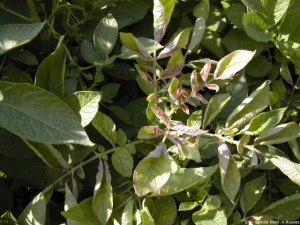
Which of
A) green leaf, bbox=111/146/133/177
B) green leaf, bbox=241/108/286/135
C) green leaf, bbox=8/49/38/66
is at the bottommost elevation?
green leaf, bbox=111/146/133/177

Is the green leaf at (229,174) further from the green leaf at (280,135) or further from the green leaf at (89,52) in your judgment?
the green leaf at (89,52)

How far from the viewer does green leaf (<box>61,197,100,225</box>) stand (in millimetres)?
664

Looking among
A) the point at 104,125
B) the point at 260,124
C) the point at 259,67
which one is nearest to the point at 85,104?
the point at 104,125

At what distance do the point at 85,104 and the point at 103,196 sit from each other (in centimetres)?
13

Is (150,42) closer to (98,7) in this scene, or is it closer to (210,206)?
(98,7)

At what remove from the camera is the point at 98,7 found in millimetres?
812

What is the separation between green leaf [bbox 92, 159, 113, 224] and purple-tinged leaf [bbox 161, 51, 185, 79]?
160mm

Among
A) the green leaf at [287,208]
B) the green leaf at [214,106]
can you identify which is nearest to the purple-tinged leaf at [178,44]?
the green leaf at [214,106]

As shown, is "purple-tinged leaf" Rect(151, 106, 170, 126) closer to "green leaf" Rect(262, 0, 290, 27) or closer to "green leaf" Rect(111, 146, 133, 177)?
"green leaf" Rect(111, 146, 133, 177)

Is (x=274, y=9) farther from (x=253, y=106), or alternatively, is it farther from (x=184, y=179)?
(x=184, y=179)

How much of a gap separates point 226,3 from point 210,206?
413 mm

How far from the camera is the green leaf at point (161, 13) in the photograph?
63 centimetres

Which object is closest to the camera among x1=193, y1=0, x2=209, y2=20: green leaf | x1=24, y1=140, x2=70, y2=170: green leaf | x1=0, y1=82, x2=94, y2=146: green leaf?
x1=0, y1=82, x2=94, y2=146: green leaf

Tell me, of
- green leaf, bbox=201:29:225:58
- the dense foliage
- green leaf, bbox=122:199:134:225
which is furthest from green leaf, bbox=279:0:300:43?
green leaf, bbox=122:199:134:225
